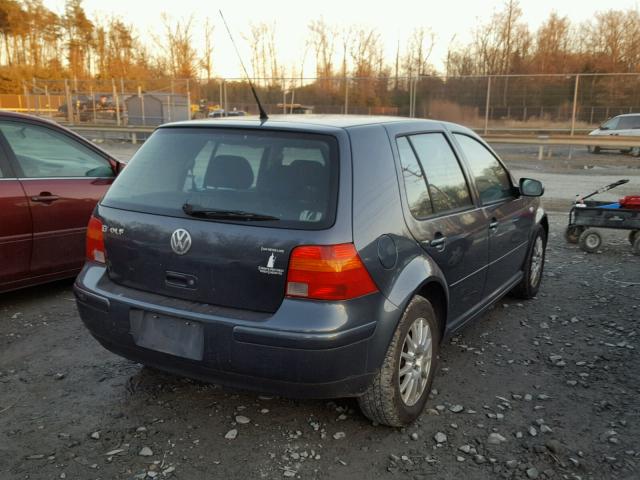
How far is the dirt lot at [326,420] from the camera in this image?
2.74 meters

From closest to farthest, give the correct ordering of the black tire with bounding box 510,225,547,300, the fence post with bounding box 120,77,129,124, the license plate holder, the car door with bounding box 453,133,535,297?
1. the license plate holder
2. the car door with bounding box 453,133,535,297
3. the black tire with bounding box 510,225,547,300
4. the fence post with bounding box 120,77,129,124

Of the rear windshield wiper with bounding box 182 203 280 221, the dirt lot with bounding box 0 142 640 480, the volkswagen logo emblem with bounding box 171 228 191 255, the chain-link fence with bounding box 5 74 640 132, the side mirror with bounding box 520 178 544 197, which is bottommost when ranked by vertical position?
the dirt lot with bounding box 0 142 640 480

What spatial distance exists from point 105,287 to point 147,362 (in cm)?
47

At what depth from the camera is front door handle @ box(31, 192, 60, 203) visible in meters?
4.71

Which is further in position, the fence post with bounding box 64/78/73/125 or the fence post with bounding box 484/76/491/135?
the fence post with bounding box 64/78/73/125

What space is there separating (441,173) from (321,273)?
1.40 m

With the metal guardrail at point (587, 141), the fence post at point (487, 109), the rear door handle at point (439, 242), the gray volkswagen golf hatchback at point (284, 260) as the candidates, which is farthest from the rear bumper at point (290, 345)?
the fence post at point (487, 109)

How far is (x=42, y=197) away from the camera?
4762 millimetres

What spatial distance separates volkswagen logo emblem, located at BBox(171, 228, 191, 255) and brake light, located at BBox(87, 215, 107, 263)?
0.57 meters

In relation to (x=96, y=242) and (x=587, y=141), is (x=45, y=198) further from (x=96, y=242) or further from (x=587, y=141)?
(x=587, y=141)

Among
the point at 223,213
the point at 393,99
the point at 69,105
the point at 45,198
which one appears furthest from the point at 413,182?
the point at 69,105

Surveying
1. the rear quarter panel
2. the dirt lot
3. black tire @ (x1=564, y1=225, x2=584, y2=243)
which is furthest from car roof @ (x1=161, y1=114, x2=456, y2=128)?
black tire @ (x1=564, y1=225, x2=584, y2=243)

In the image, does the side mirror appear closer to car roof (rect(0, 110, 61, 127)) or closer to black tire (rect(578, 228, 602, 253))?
black tire (rect(578, 228, 602, 253))

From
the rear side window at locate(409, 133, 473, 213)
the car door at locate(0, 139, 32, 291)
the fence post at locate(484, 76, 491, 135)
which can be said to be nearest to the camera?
the rear side window at locate(409, 133, 473, 213)
